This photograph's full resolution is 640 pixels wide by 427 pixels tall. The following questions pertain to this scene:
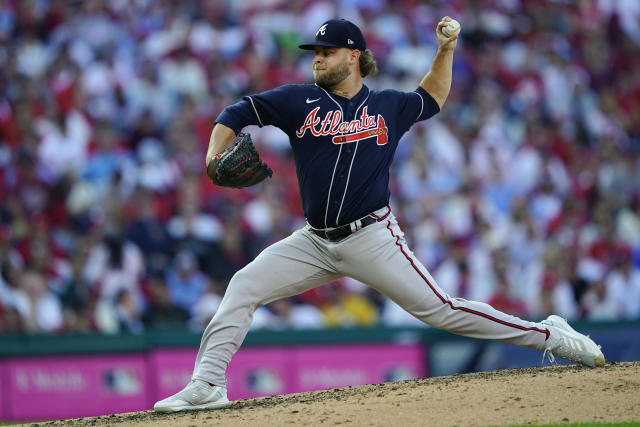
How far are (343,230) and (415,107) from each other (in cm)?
82

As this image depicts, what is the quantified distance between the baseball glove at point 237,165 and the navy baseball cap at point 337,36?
24.9 inches

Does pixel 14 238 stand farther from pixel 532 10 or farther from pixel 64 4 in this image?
pixel 532 10

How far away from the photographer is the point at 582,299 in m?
9.40

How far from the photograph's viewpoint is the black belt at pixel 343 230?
512cm

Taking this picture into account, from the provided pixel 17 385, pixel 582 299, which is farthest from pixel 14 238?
pixel 582 299

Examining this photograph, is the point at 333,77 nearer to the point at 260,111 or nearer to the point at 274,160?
the point at 260,111

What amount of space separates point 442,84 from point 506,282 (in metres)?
4.25

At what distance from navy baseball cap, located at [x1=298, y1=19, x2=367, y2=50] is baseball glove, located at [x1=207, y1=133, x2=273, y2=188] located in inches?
24.9

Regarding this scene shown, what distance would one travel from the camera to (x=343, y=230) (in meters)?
5.12

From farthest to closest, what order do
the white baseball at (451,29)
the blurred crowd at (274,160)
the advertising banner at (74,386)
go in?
the blurred crowd at (274,160), the advertising banner at (74,386), the white baseball at (451,29)

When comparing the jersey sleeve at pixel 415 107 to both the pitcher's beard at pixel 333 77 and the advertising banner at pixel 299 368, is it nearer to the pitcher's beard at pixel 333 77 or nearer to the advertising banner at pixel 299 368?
the pitcher's beard at pixel 333 77

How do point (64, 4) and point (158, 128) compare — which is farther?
point (64, 4)

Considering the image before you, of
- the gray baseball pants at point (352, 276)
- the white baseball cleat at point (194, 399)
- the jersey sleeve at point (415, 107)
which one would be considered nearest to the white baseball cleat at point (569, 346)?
the gray baseball pants at point (352, 276)

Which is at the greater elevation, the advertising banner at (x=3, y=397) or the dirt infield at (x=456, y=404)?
the dirt infield at (x=456, y=404)
